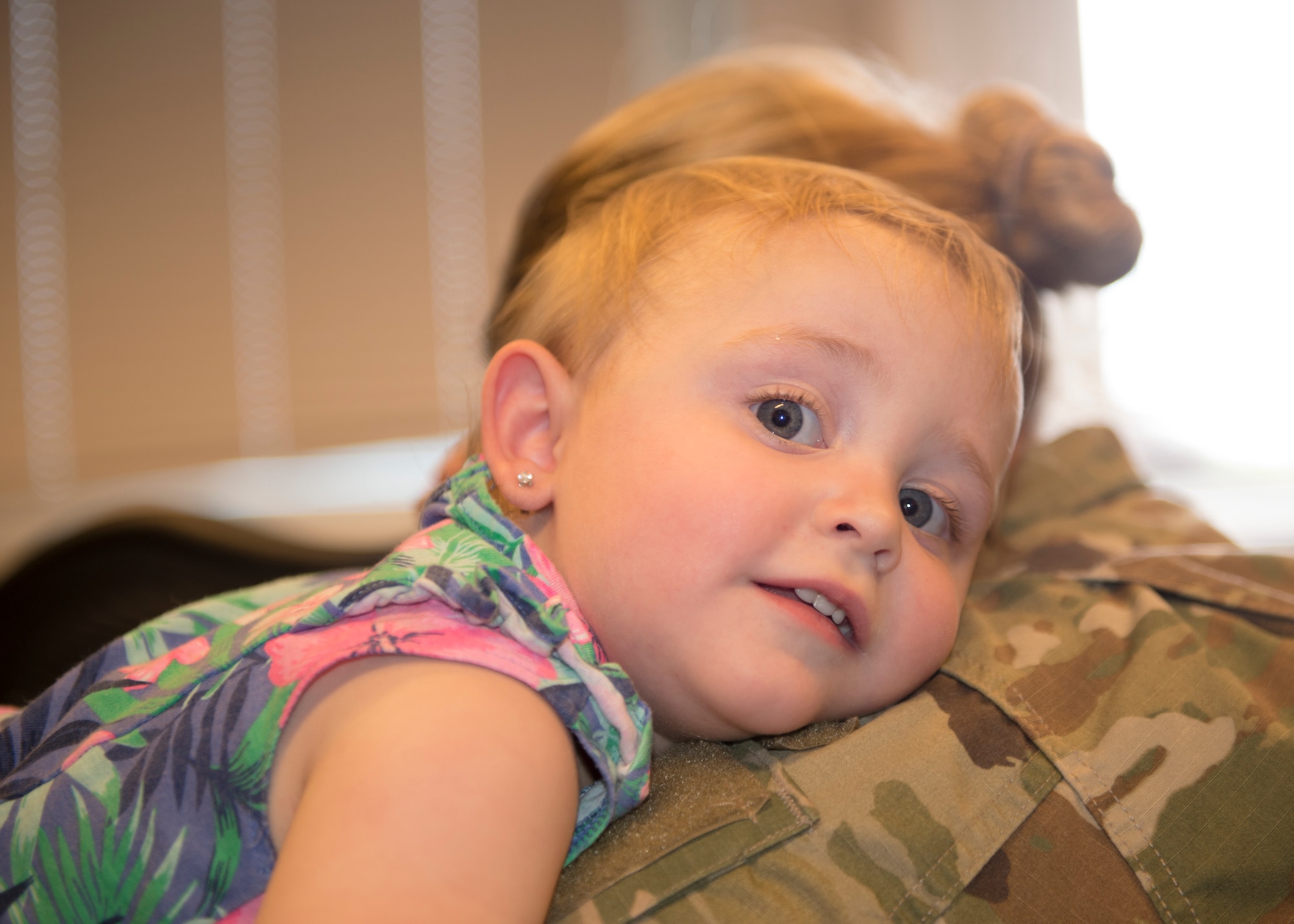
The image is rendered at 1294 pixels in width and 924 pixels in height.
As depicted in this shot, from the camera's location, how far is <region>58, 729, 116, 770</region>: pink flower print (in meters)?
0.72

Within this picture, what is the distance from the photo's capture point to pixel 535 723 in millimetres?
611

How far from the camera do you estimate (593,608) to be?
0.77 m

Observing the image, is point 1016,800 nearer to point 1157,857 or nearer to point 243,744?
point 1157,857

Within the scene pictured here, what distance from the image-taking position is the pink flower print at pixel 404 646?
0.62 m

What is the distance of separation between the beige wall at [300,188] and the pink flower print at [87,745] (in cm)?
217

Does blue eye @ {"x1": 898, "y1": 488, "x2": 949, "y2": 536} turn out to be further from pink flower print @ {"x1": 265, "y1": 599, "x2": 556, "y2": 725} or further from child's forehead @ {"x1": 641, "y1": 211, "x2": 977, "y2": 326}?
pink flower print @ {"x1": 265, "y1": 599, "x2": 556, "y2": 725}

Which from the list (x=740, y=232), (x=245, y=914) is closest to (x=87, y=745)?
(x=245, y=914)

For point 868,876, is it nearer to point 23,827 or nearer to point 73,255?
point 23,827

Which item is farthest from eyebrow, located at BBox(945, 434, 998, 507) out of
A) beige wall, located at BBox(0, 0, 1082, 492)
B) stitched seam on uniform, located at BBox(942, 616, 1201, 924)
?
beige wall, located at BBox(0, 0, 1082, 492)

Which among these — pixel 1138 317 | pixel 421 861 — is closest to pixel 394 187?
pixel 1138 317

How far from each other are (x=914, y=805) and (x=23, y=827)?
63 centimetres

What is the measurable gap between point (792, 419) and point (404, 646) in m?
0.35

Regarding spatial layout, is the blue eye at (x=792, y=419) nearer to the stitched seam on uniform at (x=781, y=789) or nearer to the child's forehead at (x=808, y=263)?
the child's forehead at (x=808, y=263)

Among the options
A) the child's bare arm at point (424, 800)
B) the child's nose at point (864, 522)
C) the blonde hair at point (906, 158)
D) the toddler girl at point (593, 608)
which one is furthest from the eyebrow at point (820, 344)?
the blonde hair at point (906, 158)
